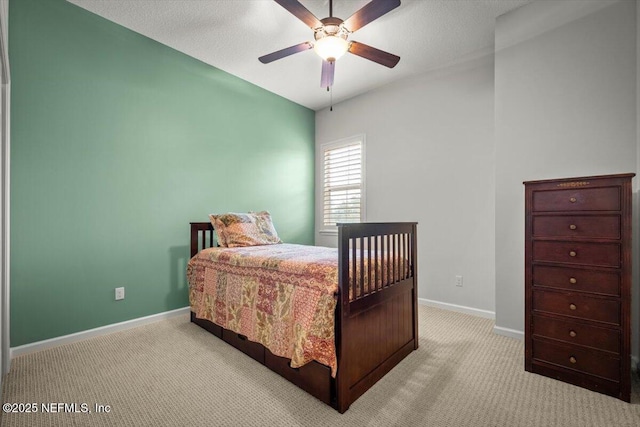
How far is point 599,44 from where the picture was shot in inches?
81.5

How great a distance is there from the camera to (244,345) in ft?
7.08

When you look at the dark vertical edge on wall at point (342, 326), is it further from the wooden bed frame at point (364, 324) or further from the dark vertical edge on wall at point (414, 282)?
the dark vertical edge on wall at point (414, 282)

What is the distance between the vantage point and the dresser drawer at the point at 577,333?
5.28 feet

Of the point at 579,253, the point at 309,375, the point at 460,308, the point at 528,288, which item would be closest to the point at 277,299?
the point at 309,375

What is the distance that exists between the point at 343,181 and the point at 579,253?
288cm

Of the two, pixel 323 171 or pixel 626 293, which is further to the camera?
pixel 323 171

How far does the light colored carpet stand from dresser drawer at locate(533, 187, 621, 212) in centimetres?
105

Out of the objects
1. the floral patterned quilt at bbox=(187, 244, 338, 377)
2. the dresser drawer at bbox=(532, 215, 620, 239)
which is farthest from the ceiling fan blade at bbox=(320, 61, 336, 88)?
the dresser drawer at bbox=(532, 215, 620, 239)

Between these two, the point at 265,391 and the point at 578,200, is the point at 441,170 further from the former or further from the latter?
the point at 265,391

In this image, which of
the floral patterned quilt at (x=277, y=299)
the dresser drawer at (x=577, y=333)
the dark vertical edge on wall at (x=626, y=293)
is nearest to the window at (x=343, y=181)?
the floral patterned quilt at (x=277, y=299)

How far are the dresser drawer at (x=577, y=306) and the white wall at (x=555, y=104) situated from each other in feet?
1.77

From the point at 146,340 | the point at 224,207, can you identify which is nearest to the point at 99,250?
the point at 146,340

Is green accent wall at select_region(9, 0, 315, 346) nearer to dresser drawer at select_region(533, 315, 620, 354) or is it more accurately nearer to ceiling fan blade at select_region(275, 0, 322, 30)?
ceiling fan blade at select_region(275, 0, 322, 30)

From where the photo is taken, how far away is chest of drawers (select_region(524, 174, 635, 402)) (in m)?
1.58
